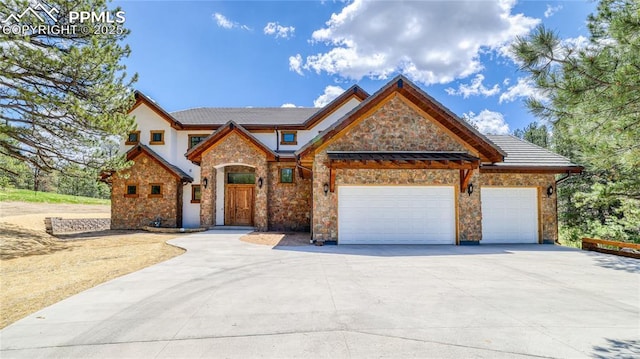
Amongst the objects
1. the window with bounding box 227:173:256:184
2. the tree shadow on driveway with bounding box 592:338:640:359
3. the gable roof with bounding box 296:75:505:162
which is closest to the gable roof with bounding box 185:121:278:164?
A: the window with bounding box 227:173:256:184

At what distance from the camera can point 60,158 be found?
38.8 feet

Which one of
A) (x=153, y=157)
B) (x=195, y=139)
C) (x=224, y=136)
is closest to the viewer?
(x=224, y=136)

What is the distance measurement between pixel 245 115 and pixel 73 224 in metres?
11.8

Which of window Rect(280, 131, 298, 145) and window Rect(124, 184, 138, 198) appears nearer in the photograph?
window Rect(124, 184, 138, 198)

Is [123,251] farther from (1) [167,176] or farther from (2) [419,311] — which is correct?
(2) [419,311]

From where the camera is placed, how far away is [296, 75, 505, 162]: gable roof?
10773 mm

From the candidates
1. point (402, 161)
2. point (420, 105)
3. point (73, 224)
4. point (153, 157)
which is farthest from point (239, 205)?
point (420, 105)

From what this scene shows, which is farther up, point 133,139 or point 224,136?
point 133,139

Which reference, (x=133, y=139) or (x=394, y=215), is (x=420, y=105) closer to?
(x=394, y=215)

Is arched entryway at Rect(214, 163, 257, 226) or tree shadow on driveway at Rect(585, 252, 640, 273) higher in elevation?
arched entryway at Rect(214, 163, 257, 226)

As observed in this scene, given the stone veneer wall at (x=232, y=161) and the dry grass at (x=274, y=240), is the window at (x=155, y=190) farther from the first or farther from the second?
the dry grass at (x=274, y=240)

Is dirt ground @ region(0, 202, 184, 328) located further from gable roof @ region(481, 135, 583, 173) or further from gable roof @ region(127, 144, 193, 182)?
gable roof @ region(481, 135, 583, 173)

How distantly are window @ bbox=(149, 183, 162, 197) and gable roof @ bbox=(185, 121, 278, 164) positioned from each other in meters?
3.06

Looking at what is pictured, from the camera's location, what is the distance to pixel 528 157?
484 inches
